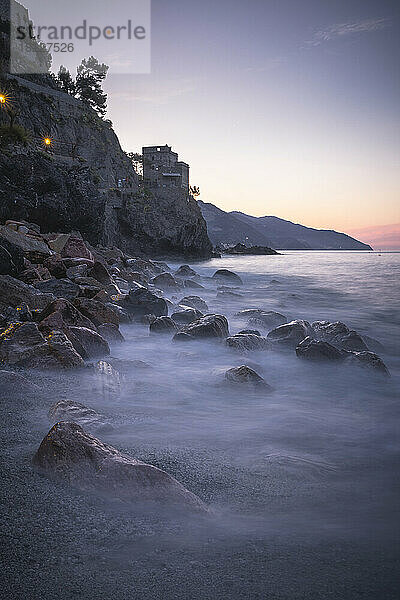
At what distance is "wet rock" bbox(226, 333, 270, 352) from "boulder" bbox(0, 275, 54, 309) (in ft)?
10.8

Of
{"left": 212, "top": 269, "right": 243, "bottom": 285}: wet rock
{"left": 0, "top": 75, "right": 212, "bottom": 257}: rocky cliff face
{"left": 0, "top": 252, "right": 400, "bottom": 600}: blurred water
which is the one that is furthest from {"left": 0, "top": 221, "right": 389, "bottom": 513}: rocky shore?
{"left": 212, "top": 269, "right": 243, "bottom": 285}: wet rock

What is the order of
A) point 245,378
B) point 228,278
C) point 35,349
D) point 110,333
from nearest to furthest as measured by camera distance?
1. point 35,349
2. point 245,378
3. point 110,333
4. point 228,278

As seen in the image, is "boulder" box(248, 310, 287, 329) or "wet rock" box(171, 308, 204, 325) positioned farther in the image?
"boulder" box(248, 310, 287, 329)

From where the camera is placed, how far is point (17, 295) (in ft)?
19.9

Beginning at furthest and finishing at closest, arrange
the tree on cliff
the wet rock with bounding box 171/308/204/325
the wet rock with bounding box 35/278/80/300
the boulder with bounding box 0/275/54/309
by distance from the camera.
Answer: the tree on cliff, the wet rock with bounding box 171/308/204/325, the wet rock with bounding box 35/278/80/300, the boulder with bounding box 0/275/54/309

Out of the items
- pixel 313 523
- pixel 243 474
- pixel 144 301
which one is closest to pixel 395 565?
pixel 313 523

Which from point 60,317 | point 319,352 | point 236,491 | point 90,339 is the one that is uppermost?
point 60,317

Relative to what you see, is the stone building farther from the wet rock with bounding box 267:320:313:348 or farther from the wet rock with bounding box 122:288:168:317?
the wet rock with bounding box 267:320:313:348

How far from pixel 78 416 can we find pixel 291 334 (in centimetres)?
491

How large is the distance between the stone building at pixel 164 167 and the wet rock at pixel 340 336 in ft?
207

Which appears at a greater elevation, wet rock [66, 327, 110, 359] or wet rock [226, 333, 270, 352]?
wet rock [66, 327, 110, 359]

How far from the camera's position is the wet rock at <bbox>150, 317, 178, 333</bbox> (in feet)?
24.6

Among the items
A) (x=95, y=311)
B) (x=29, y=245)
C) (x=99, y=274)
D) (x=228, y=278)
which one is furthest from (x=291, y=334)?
(x=228, y=278)

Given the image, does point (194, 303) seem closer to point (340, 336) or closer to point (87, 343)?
point (340, 336)
